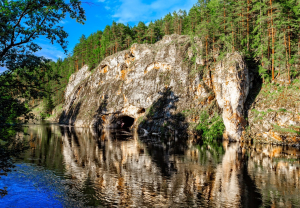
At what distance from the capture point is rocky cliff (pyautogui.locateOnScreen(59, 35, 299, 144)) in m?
33.2

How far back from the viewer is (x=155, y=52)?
52.6 metres

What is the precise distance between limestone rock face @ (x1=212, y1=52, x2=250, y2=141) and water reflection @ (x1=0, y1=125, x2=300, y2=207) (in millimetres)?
7916

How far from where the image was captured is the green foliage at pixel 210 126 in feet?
115

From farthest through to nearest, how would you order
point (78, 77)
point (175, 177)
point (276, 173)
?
point (78, 77) → point (276, 173) → point (175, 177)

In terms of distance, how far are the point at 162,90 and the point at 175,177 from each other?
106ft

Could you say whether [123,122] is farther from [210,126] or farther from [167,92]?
[210,126]

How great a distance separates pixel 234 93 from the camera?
32.8 metres

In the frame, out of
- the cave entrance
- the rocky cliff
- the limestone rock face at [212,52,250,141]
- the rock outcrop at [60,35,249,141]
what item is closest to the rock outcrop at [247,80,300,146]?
the rocky cliff

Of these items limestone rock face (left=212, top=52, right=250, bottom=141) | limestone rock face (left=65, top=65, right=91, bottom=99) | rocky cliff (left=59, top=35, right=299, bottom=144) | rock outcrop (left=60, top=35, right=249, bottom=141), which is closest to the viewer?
limestone rock face (left=212, top=52, right=250, bottom=141)

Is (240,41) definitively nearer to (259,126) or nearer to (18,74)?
(259,126)

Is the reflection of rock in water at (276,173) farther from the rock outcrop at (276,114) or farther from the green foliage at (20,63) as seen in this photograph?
the green foliage at (20,63)

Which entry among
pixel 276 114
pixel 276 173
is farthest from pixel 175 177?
pixel 276 114

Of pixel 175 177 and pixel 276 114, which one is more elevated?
pixel 276 114

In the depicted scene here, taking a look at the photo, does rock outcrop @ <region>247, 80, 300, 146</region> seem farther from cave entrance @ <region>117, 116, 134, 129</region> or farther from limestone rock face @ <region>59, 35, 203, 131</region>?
cave entrance @ <region>117, 116, 134, 129</region>
